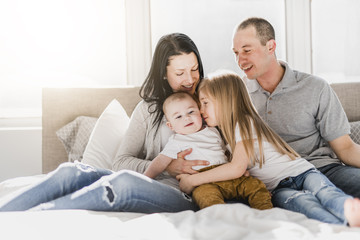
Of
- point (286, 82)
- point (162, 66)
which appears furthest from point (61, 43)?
point (286, 82)

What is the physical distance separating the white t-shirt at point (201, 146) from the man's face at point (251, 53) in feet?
1.51

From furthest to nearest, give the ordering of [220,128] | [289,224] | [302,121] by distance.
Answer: [302,121] → [220,128] → [289,224]

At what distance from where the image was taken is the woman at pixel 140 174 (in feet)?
3.84

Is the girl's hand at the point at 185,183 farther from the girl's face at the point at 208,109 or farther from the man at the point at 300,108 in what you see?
the man at the point at 300,108

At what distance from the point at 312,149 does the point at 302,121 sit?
0.15 m

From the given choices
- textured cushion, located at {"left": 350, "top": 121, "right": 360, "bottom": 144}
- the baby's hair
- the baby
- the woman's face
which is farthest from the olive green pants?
textured cushion, located at {"left": 350, "top": 121, "right": 360, "bottom": 144}

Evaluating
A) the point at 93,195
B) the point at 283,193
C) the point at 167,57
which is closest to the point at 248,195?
the point at 283,193

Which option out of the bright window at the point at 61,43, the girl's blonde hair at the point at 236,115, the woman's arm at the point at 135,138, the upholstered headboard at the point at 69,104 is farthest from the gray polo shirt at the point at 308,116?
the bright window at the point at 61,43

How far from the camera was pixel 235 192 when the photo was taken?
1.48m

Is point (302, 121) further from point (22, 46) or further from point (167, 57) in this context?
point (22, 46)

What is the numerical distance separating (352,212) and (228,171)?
517 mm

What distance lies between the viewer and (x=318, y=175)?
141 cm

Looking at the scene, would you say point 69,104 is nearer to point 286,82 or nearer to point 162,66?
point 162,66

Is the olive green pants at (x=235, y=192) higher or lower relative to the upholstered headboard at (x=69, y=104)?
lower
